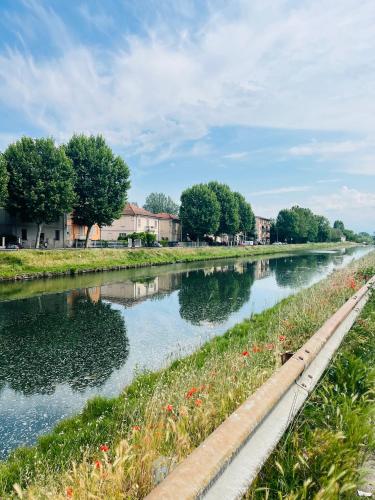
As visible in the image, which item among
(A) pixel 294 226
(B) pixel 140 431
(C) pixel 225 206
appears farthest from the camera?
(A) pixel 294 226

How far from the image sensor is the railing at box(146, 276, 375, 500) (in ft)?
6.67

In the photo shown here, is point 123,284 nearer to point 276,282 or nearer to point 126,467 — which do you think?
point 276,282

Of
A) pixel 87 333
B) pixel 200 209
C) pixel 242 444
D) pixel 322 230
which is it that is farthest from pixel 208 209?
pixel 322 230

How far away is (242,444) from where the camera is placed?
2.47 m

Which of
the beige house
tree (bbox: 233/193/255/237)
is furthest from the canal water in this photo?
tree (bbox: 233/193/255/237)

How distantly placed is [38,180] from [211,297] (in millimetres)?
28882

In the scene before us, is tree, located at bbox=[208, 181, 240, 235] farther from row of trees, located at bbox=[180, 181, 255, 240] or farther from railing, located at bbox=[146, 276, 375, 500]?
railing, located at bbox=[146, 276, 375, 500]

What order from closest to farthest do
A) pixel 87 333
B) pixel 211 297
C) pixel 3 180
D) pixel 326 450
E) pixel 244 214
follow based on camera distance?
pixel 326 450 → pixel 87 333 → pixel 211 297 → pixel 3 180 → pixel 244 214

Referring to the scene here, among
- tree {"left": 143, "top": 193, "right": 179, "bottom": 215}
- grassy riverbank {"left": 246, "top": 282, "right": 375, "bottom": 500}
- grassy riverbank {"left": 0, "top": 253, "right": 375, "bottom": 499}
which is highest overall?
tree {"left": 143, "top": 193, "right": 179, "bottom": 215}

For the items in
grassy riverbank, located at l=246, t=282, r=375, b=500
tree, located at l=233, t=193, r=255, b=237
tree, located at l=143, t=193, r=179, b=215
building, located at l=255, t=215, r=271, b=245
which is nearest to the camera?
grassy riverbank, located at l=246, t=282, r=375, b=500

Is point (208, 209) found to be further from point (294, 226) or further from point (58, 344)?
point (294, 226)

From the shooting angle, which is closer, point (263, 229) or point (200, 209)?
point (200, 209)

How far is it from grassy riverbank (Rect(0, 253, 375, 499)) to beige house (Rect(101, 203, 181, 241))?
207 feet

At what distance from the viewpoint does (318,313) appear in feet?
32.7
